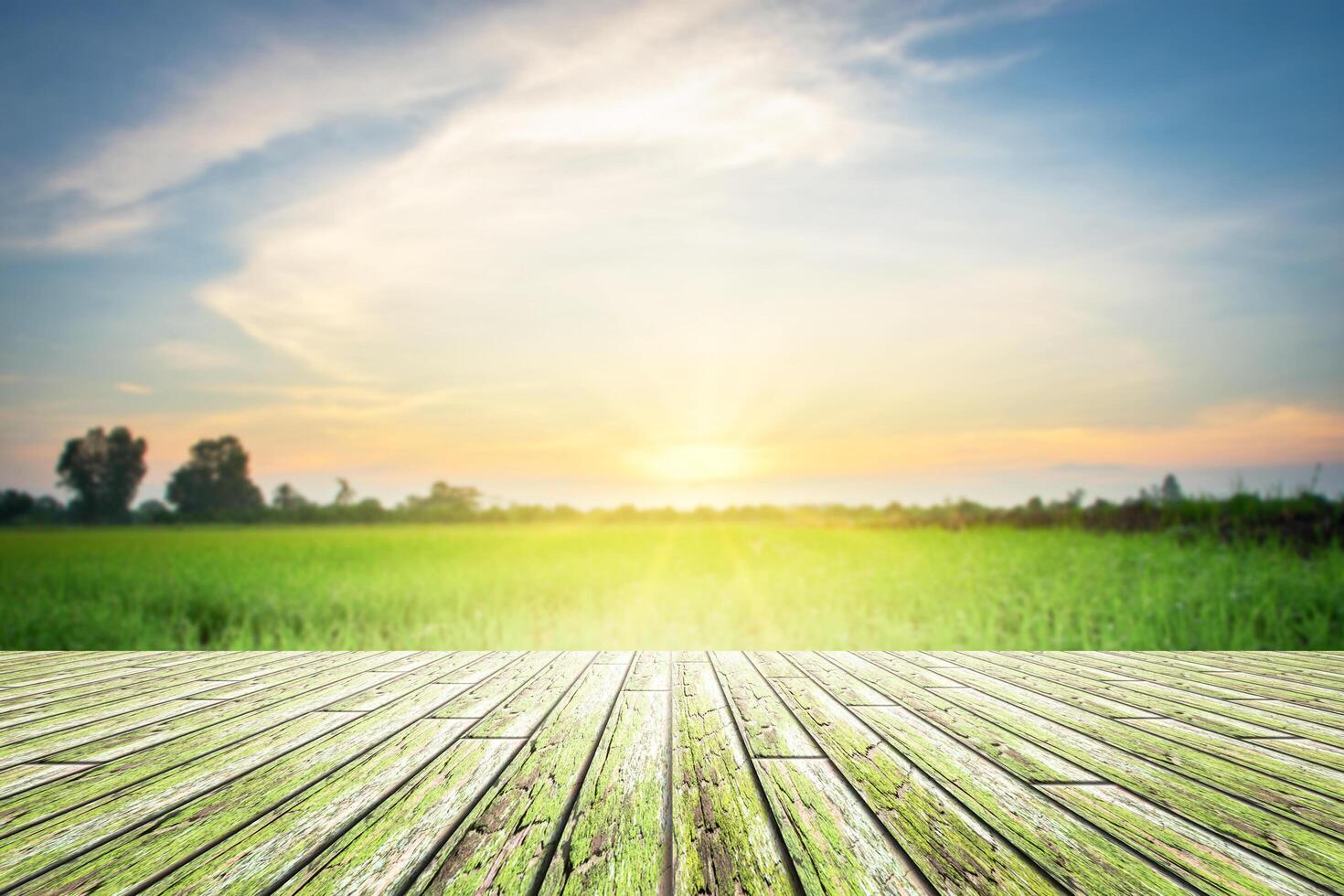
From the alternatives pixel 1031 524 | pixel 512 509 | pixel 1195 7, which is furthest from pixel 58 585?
pixel 512 509

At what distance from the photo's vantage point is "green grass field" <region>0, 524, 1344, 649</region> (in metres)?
6.04

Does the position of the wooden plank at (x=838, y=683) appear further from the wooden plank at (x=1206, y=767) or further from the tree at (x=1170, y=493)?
the tree at (x=1170, y=493)

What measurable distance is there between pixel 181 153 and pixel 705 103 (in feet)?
21.6

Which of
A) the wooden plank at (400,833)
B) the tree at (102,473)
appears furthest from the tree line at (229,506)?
the wooden plank at (400,833)

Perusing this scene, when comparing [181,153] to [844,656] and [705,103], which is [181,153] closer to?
[705,103]

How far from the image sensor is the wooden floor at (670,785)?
1.30m

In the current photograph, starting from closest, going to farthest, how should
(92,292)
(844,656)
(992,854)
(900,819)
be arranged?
(992,854) → (900,819) → (844,656) → (92,292)

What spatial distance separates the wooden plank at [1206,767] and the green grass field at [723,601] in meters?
3.26

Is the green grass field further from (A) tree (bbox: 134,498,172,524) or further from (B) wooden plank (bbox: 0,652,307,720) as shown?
(A) tree (bbox: 134,498,172,524)

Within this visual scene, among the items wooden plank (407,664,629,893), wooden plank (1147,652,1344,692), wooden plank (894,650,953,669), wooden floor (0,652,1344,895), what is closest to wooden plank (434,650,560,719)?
wooden floor (0,652,1344,895)

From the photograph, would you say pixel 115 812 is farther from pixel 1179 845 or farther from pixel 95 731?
pixel 1179 845

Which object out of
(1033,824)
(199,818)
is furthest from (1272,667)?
(199,818)

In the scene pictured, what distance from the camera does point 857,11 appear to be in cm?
720

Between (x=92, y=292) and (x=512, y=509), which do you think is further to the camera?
(x=512, y=509)
